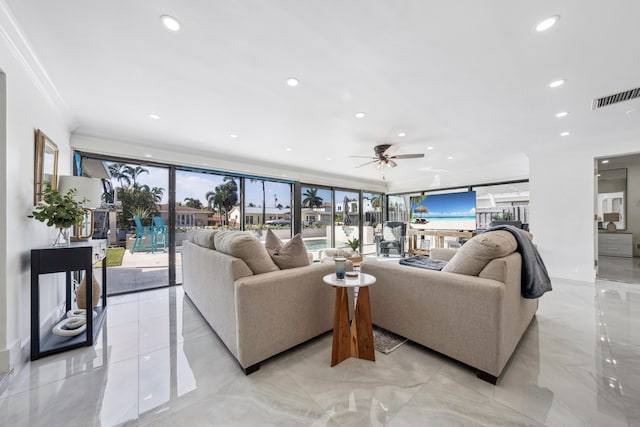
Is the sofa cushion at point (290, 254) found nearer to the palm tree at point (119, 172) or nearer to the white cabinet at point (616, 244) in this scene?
the palm tree at point (119, 172)

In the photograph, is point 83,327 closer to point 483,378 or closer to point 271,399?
point 271,399

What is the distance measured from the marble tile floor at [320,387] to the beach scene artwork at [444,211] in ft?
13.7

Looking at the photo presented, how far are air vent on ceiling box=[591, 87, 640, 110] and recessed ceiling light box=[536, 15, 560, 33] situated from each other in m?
1.71

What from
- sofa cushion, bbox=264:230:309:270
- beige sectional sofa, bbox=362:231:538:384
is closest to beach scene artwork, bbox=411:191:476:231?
beige sectional sofa, bbox=362:231:538:384

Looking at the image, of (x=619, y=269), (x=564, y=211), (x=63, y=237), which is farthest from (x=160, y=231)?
(x=619, y=269)

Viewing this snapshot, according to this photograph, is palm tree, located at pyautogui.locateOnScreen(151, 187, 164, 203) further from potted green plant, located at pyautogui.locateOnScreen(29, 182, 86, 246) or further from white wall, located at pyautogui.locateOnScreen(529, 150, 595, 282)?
white wall, located at pyautogui.locateOnScreen(529, 150, 595, 282)

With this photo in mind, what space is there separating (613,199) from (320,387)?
27.7ft

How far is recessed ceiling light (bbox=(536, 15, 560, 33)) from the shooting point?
1.55m

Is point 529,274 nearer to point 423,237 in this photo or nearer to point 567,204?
point 567,204

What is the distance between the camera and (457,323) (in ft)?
5.69

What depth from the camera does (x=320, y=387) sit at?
158cm

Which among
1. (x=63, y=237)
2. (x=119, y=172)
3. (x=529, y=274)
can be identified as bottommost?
(x=529, y=274)

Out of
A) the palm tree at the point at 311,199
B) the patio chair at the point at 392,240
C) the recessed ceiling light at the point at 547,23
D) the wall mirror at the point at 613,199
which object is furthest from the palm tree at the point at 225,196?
the wall mirror at the point at 613,199

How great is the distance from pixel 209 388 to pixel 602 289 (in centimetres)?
535
